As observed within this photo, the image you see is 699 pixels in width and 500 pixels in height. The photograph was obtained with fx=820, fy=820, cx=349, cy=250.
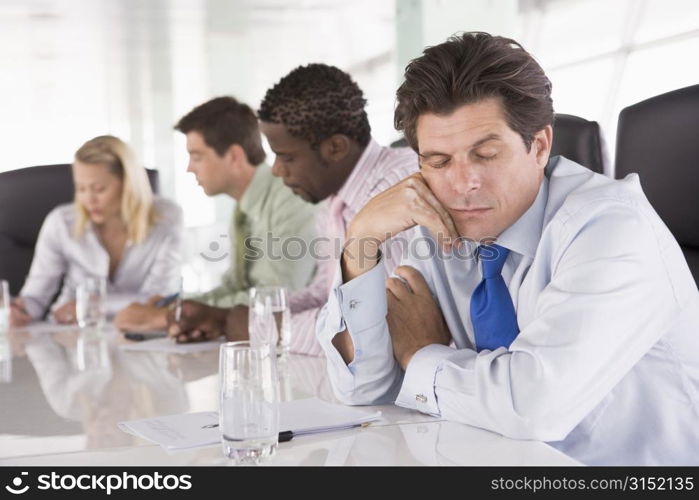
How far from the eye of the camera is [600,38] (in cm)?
541

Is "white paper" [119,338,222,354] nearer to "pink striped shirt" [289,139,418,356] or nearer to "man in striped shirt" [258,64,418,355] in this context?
"pink striped shirt" [289,139,418,356]

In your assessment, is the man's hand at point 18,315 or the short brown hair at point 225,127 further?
the short brown hair at point 225,127

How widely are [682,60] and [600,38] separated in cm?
76

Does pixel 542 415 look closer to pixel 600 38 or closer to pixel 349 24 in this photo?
pixel 600 38

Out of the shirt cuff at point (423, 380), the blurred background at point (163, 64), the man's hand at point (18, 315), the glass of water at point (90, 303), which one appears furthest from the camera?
the blurred background at point (163, 64)

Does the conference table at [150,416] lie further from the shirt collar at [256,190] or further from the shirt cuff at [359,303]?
the shirt collar at [256,190]

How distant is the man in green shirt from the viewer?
10.5 ft

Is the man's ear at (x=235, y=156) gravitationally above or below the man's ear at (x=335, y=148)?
above

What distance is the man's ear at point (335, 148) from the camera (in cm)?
243

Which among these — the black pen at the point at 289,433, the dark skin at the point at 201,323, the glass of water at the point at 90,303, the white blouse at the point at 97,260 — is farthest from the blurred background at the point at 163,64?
the black pen at the point at 289,433

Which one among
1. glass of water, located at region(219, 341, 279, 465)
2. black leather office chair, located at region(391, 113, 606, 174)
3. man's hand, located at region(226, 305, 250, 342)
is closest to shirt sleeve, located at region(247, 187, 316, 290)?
man's hand, located at region(226, 305, 250, 342)

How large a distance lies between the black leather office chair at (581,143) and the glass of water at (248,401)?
1215 millimetres

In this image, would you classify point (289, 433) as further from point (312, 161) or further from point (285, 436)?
point (312, 161)
